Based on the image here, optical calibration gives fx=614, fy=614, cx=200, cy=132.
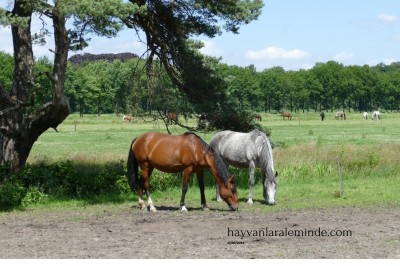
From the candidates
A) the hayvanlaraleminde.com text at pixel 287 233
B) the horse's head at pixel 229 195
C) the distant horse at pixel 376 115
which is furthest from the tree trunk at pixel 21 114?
the distant horse at pixel 376 115

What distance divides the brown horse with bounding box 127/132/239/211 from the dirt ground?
0.56 m

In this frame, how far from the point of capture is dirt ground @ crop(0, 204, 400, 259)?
9188 millimetres

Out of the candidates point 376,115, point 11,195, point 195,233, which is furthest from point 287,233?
point 376,115

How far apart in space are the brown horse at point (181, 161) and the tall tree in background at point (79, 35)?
9.48 feet

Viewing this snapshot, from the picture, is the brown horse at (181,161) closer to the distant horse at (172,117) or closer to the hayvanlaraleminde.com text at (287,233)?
the hayvanlaraleminde.com text at (287,233)

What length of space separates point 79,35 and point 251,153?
18.1 ft

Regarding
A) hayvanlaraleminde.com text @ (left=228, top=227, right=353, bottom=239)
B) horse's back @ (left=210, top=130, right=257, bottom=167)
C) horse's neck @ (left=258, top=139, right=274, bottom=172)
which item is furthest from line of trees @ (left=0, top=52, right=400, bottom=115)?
hayvanlaraleminde.com text @ (left=228, top=227, right=353, bottom=239)

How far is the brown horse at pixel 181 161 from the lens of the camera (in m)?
14.3

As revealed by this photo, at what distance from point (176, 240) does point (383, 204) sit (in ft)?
22.3

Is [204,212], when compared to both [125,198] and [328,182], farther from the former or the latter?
[328,182]

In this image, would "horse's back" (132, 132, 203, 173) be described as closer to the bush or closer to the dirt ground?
the dirt ground

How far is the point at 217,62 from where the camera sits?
801 inches

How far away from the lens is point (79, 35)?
53.5 ft

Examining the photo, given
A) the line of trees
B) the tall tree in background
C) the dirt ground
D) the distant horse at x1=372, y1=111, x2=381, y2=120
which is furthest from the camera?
the line of trees
